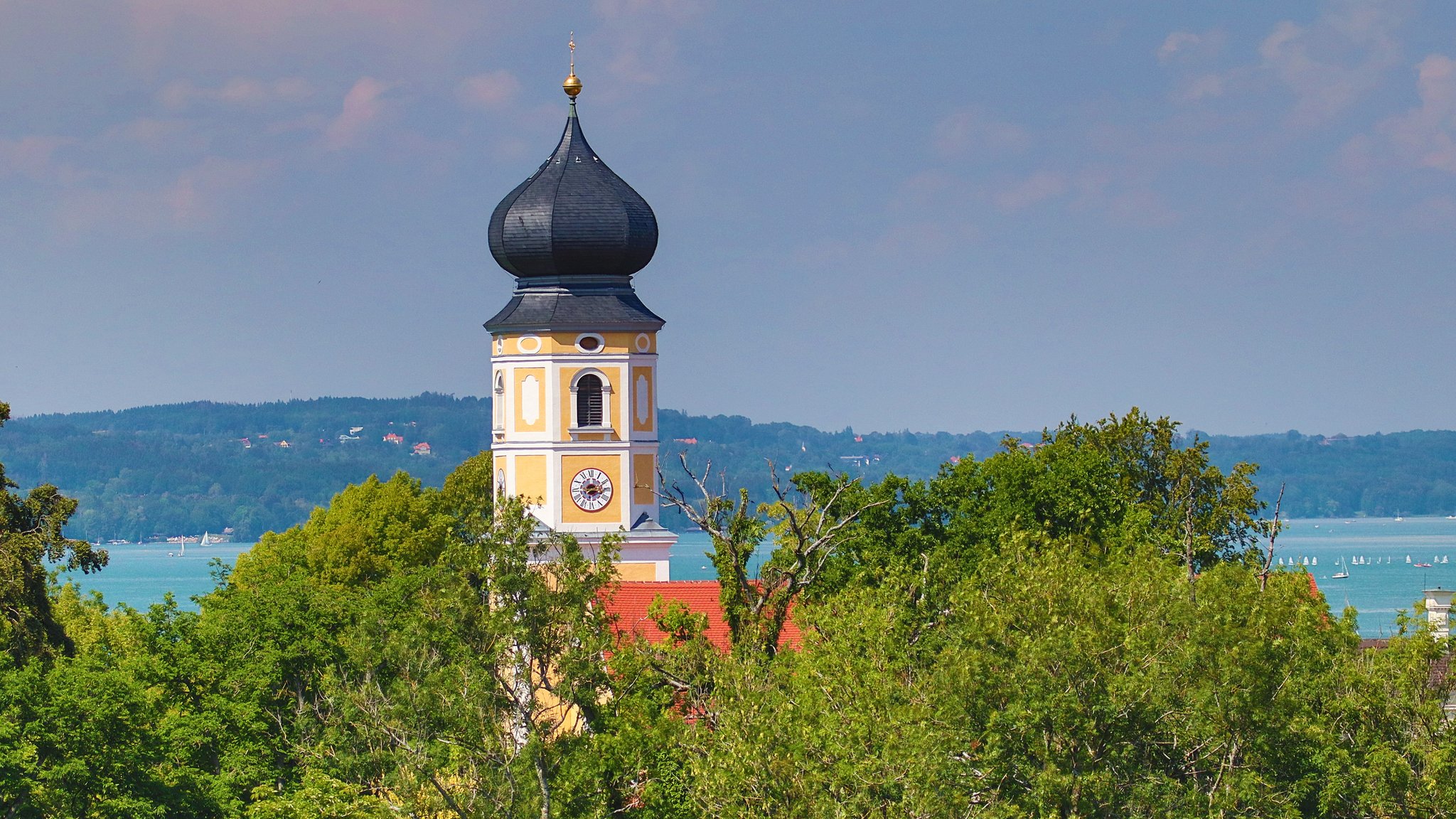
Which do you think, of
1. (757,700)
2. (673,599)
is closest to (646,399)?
(673,599)

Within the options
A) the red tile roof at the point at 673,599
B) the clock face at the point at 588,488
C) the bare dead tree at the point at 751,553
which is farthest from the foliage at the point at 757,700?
the clock face at the point at 588,488

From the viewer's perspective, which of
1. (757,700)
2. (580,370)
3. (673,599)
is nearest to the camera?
(757,700)

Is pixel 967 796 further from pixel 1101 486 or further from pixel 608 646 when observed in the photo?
pixel 1101 486

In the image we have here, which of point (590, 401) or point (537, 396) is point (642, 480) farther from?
point (537, 396)

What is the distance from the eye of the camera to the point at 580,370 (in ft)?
168

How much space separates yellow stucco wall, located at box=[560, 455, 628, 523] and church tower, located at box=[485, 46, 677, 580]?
0.02 meters

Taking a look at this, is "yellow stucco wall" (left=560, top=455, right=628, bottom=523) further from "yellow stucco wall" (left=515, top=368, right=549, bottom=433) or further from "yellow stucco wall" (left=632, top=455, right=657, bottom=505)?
"yellow stucco wall" (left=515, top=368, right=549, bottom=433)

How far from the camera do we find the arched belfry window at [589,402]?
51406mm

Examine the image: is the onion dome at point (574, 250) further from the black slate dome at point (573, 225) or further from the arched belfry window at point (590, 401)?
the arched belfry window at point (590, 401)

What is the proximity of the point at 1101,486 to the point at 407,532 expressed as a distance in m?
17.9

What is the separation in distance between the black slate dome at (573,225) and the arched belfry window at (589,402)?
2.38m

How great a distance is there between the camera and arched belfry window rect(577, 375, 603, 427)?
5141 cm

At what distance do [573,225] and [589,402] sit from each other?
378 cm

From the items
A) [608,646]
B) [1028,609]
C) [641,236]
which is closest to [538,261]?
[641,236]
